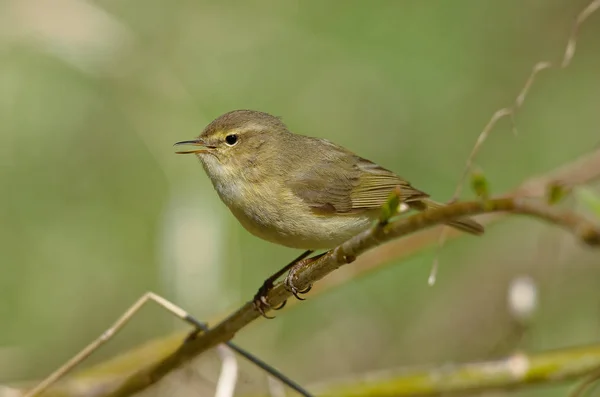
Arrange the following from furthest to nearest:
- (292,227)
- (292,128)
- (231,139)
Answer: (292,128)
(231,139)
(292,227)

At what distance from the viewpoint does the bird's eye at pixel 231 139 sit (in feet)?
13.7

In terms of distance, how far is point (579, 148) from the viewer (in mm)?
6078

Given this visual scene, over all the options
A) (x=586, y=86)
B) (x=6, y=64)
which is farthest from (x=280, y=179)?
(x=586, y=86)

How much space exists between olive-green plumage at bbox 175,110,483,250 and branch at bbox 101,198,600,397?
0.92m

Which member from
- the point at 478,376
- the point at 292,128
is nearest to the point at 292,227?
the point at 478,376

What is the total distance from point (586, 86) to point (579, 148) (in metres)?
1.03

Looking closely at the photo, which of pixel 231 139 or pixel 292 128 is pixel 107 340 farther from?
pixel 292 128

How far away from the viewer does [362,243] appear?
6.33 ft

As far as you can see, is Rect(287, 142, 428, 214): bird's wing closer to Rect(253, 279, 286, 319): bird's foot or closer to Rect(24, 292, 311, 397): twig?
Rect(253, 279, 286, 319): bird's foot

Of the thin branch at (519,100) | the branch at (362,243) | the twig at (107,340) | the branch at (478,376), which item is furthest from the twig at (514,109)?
the twig at (107,340)

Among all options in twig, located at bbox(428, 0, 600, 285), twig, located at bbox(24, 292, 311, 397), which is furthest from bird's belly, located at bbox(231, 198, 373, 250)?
twig, located at bbox(24, 292, 311, 397)

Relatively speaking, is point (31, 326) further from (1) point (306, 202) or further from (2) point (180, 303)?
(1) point (306, 202)

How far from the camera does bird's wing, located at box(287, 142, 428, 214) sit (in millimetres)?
3873

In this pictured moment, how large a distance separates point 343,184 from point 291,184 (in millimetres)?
296
